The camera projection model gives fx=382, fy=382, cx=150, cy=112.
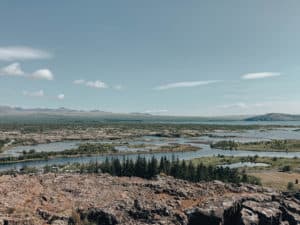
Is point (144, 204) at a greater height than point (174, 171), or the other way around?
point (174, 171)

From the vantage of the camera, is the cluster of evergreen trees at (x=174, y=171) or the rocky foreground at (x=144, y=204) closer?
the rocky foreground at (x=144, y=204)

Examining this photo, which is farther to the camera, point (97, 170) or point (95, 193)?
point (97, 170)

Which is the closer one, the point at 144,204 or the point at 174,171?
the point at 144,204

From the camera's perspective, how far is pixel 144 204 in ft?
217

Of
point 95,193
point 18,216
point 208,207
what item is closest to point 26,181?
point 95,193

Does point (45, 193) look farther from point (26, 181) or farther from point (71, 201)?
point (26, 181)

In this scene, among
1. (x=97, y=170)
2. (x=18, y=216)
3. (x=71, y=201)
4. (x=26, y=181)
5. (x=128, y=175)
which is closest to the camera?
(x=18, y=216)

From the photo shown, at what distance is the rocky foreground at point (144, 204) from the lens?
200 feet

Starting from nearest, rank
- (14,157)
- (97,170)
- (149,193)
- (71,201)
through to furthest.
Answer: (71,201)
(149,193)
(97,170)
(14,157)

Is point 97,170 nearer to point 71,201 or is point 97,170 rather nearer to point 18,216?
point 71,201

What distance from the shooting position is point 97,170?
116 meters

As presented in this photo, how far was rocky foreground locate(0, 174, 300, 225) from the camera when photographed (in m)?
60.9

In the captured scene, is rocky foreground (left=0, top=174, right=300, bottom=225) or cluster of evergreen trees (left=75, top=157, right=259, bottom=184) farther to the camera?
cluster of evergreen trees (left=75, top=157, right=259, bottom=184)

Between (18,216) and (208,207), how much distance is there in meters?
30.2
